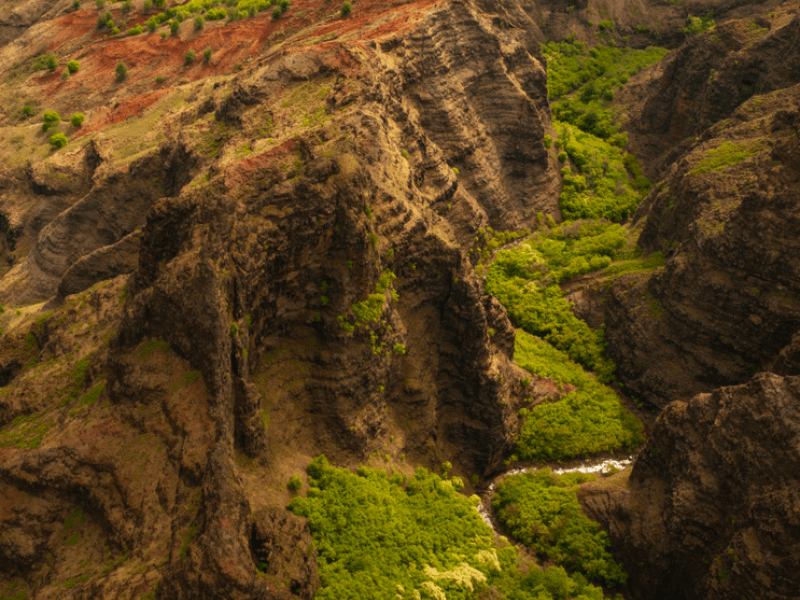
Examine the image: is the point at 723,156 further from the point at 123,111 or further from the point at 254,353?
→ the point at 123,111

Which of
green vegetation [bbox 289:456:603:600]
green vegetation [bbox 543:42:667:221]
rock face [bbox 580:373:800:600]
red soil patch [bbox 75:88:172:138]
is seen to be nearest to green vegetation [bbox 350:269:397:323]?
green vegetation [bbox 289:456:603:600]

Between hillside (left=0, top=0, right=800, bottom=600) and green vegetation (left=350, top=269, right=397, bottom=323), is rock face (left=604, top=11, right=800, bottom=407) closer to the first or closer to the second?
hillside (left=0, top=0, right=800, bottom=600)

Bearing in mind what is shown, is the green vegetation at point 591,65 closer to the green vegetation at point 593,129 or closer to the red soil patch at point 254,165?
the green vegetation at point 593,129

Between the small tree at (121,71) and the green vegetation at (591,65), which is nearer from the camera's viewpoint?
the small tree at (121,71)

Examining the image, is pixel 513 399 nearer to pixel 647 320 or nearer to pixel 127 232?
pixel 647 320

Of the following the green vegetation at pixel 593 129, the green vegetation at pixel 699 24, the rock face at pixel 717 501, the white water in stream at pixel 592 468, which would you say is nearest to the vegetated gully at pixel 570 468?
the white water in stream at pixel 592 468

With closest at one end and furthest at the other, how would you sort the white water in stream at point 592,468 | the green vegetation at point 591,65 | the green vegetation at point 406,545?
the green vegetation at point 406,545 < the white water in stream at point 592,468 < the green vegetation at point 591,65

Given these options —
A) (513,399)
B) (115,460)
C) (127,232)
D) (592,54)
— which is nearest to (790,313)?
(513,399)
